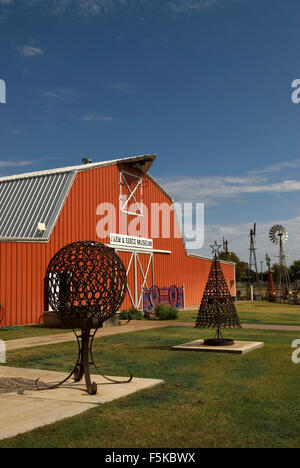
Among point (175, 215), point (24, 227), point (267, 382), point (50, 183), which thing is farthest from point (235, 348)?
point (175, 215)

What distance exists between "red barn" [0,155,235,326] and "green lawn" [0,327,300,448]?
29.4ft

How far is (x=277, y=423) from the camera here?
534 cm

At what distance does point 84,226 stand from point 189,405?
18.5 m

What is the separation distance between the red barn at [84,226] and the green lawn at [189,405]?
8953mm

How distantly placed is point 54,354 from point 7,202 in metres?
15.3

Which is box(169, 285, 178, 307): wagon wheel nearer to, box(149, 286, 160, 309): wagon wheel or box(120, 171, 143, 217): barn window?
box(149, 286, 160, 309): wagon wheel

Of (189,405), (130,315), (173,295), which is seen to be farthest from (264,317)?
(189,405)

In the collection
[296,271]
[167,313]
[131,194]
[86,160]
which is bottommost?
[167,313]

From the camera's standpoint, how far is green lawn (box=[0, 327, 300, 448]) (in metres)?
4.70

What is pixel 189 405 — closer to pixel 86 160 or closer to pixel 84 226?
pixel 84 226

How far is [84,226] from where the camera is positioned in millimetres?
24000

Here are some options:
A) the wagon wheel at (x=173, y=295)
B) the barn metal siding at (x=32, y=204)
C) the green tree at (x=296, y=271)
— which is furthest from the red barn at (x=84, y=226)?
the green tree at (x=296, y=271)

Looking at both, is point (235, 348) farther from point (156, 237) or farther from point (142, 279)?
point (156, 237)

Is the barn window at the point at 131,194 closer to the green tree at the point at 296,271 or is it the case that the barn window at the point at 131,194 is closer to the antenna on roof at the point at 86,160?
the antenna on roof at the point at 86,160
